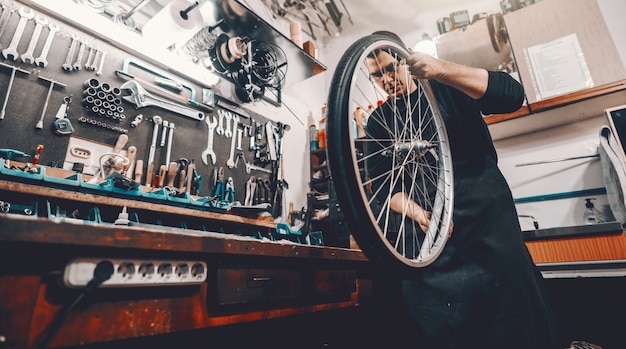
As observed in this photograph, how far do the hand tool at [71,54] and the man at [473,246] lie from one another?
1620 millimetres

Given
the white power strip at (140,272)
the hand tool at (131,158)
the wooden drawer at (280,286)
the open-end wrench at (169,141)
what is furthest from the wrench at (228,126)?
the white power strip at (140,272)

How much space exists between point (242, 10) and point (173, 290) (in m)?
2.04

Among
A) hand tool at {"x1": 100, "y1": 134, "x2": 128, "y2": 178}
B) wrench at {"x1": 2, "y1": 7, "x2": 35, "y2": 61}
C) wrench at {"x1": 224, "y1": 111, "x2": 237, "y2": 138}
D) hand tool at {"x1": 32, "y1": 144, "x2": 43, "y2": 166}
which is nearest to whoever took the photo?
hand tool at {"x1": 32, "y1": 144, "x2": 43, "y2": 166}

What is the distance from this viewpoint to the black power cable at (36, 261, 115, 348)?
471mm

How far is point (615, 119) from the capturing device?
5.91ft

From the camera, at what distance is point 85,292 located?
500 mm

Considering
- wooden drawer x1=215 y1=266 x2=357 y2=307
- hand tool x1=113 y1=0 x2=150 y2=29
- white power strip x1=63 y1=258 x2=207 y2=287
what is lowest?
wooden drawer x1=215 y1=266 x2=357 y2=307


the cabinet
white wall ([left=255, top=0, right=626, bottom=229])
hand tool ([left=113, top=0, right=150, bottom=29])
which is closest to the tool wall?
hand tool ([left=113, top=0, right=150, bottom=29])

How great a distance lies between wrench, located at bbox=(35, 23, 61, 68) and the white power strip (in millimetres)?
1634

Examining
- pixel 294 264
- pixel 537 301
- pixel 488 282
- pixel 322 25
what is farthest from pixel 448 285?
pixel 322 25

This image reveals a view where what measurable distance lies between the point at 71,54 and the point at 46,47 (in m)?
0.10

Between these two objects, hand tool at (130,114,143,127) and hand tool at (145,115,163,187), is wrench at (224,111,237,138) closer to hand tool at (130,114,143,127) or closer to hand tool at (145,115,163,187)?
hand tool at (145,115,163,187)

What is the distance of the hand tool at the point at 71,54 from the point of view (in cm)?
164

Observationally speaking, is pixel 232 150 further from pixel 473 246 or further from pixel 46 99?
pixel 473 246
